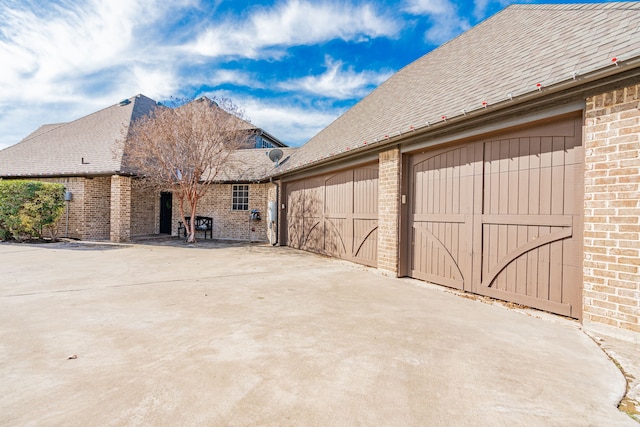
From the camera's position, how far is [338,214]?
9148 millimetres

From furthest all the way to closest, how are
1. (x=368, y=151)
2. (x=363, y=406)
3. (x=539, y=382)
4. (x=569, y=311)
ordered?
(x=368, y=151) < (x=569, y=311) < (x=539, y=382) < (x=363, y=406)

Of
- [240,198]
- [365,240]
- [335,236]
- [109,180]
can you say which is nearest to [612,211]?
[365,240]

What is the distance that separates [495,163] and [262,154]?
13123mm

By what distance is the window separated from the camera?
593 inches

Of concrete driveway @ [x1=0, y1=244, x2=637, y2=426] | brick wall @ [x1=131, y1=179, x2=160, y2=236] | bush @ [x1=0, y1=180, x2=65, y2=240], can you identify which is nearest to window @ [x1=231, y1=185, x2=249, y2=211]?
brick wall @ [x1=131, y1=179, x2=160, y2=236]

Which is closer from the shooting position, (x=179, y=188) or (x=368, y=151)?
(x=368, y=151)

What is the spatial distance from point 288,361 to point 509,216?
12.8 ft

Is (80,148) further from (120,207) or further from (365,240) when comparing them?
(365,240)

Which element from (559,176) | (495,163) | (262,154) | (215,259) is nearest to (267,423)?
(559,176)

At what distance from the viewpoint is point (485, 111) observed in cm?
454

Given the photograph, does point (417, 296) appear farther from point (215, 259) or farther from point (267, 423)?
point (215, 259)

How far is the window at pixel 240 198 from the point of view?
1506 cm

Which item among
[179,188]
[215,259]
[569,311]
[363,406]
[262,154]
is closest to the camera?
[363,406]

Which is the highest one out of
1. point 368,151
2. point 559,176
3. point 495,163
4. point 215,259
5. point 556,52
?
point 556,52
